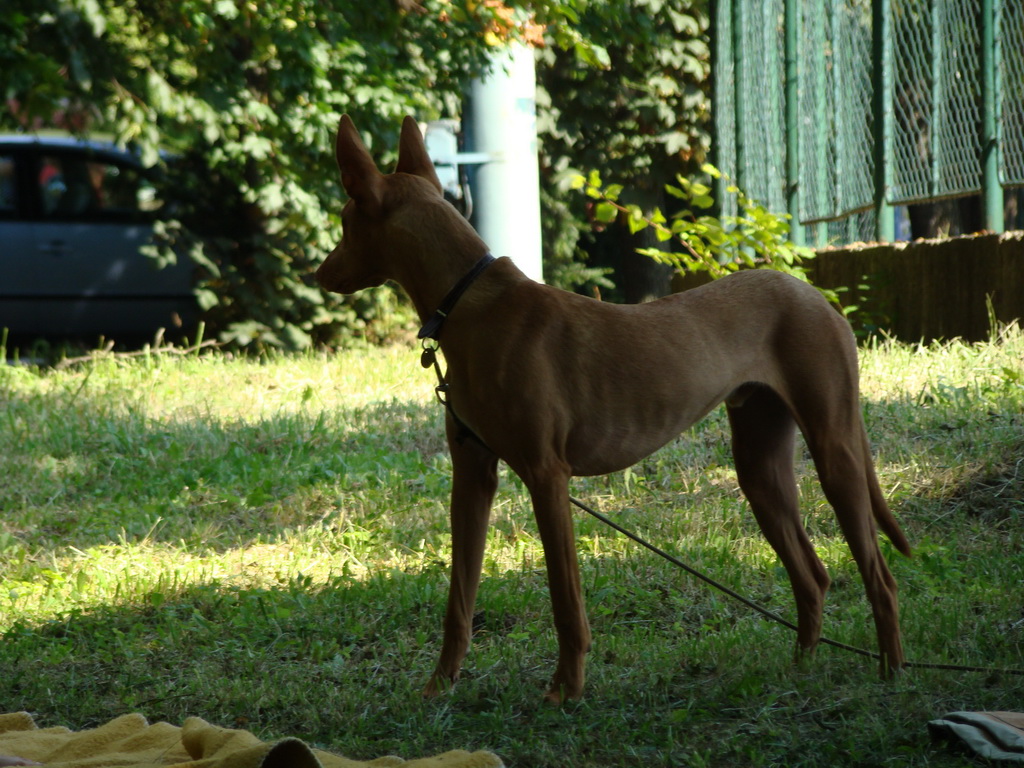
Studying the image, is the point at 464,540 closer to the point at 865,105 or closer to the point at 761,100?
the point at 865,105

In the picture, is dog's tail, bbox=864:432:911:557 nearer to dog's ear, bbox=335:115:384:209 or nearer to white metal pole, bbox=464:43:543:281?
dog's ear, bbox=335:115:384:209

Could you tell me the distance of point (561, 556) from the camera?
337cm

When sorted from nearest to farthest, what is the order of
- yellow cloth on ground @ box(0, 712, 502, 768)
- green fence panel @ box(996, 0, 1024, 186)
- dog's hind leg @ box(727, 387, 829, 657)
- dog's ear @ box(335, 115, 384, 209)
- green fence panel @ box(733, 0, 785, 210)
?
1. yellow cloth on ground @ box(0, 712, 502, 768)
2. dog's ear @ box(335, 115, 384, 209)
3. dog's hind leg @ box(727, 387, 829, 657)
4. green fence panel @ box(996, 0, 1024, 186)
5. green fence panel @ box(733, 0, 785, 210)

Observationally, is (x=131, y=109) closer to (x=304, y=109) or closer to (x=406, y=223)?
(x=304, y=109)

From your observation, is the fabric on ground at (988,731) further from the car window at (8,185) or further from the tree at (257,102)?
the car window at (8,185)

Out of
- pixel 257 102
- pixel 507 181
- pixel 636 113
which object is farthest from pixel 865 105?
pixel 257 102

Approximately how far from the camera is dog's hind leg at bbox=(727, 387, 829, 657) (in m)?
3.92

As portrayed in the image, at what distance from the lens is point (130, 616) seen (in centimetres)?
478

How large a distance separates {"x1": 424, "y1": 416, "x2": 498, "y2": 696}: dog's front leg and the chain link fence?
17.1 ft

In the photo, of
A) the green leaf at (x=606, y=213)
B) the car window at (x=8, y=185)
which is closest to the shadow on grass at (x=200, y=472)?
the green leaf at (x=606, y=213)

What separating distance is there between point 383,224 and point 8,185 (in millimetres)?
9645

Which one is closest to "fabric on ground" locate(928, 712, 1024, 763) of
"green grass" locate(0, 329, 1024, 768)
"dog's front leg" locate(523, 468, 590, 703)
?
"green grass" locate(0, 329, 1024, 768)

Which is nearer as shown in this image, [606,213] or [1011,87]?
[606,213]

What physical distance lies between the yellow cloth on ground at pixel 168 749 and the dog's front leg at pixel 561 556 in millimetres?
560
